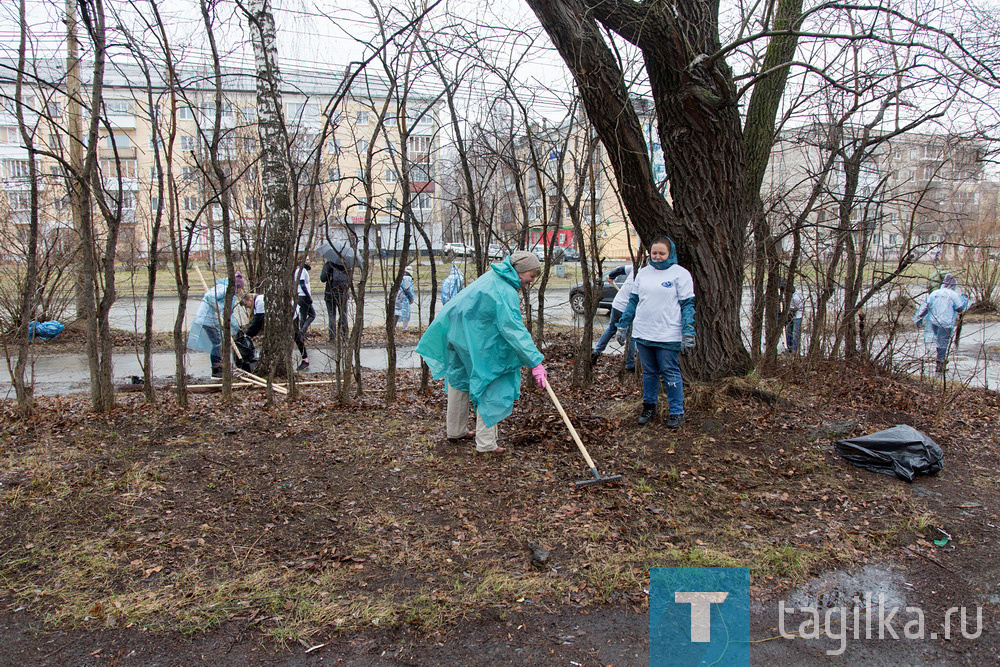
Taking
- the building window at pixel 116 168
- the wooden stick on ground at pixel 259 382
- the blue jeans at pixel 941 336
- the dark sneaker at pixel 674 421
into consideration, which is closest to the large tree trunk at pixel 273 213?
the wooden stick on ground at pixel 259 382

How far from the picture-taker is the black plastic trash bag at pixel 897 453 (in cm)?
445

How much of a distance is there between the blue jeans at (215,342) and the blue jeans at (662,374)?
5.21 meters

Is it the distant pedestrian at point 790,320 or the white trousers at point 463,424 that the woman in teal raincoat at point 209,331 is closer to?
the white trousers at point 463,424

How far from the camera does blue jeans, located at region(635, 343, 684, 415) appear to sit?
5.18m

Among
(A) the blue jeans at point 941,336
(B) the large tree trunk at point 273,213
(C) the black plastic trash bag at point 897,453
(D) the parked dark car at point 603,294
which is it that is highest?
(B) the large tree trunk at point 273,213

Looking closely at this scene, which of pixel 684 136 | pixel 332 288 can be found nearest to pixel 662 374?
pixel 684 136

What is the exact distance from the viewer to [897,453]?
452cm

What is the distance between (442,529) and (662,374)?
238 centimetres

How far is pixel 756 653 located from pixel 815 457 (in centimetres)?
235

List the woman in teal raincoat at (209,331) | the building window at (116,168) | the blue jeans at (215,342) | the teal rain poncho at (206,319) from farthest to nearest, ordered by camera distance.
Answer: the blue jeans at (215,342) < the woman in teal raincoat at (209,331) < the teal rain poncho at (206,319) < the building window at (116,168)

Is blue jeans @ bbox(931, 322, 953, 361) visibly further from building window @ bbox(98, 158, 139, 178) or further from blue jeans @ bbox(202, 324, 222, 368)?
building window @ bbox(98, 158, 139, 178)

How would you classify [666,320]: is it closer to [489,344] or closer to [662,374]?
[662,374]

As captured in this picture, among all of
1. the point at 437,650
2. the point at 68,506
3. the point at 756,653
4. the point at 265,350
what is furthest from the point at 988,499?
the point at 265,350

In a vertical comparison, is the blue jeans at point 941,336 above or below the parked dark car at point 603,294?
Result: below
